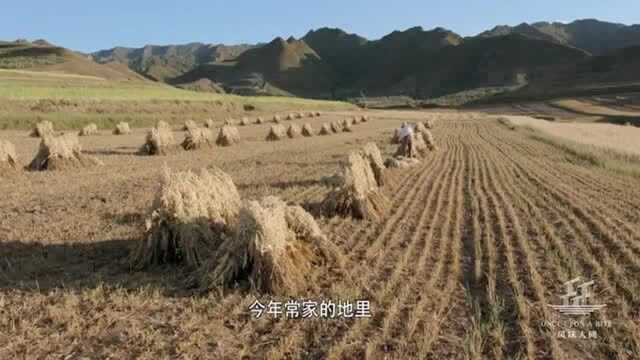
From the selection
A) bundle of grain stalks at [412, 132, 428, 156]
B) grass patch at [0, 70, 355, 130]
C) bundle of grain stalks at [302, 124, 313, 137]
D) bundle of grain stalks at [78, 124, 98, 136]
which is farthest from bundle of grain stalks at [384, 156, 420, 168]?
grass patch at [0, 70, 355, 130]

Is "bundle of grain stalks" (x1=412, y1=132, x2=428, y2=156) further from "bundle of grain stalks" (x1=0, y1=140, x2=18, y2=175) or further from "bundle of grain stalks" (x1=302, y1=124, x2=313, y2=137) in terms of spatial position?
"bundle of grain stalks" (x1=0, y1=140, x2=18, y2=175)

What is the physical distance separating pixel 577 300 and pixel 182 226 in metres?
5.50

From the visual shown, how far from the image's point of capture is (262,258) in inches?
348

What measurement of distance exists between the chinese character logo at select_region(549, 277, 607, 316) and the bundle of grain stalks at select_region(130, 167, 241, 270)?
4.69 m

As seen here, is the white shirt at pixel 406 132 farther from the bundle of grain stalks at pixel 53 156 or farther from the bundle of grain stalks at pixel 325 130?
the bundle of grain stalks at pixel 325 130

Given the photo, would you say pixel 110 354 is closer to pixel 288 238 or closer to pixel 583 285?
pixel 288 238

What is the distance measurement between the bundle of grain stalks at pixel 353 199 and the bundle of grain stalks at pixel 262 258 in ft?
12.7

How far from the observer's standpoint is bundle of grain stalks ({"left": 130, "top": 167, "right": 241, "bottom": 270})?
32.6 feet

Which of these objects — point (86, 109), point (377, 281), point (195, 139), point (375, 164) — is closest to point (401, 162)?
point (375, 164)

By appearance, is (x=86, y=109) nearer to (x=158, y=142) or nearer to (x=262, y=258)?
(x=158, y=142)

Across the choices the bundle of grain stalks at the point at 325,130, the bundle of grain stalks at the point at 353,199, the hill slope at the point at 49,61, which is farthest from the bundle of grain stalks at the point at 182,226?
the hill slope at the point at 49,61

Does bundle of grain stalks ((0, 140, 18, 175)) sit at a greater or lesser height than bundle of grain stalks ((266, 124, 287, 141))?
greater

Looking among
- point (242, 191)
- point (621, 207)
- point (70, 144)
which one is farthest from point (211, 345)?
point (70, 144)

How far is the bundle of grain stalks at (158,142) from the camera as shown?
26.1 metres
